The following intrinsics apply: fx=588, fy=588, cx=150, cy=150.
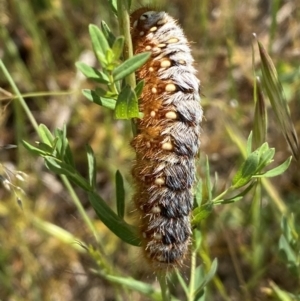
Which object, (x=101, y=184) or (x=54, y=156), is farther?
(x=101, y=184)

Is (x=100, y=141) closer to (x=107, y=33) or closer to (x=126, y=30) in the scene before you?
(x=107, y=33)

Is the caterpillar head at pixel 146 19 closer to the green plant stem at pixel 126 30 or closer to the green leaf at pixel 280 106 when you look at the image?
the green plant stem at pixel 126 30

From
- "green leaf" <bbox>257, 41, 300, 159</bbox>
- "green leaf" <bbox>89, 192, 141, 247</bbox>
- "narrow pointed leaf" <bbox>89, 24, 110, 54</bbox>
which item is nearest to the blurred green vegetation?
"green leaf" <bbox>257, 41, 300, 159</bbox>

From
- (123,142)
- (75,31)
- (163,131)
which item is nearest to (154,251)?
(163,131)

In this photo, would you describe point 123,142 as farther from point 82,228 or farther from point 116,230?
point 116,230

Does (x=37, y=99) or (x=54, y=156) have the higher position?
(x=54, y=156)

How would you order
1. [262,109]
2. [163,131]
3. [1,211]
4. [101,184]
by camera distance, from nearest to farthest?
[163,131] → [262,109] → [1,211] → [101,184]

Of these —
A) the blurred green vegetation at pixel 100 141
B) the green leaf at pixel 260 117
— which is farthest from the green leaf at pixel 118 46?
the blurred green vegetation at pixel 100 141

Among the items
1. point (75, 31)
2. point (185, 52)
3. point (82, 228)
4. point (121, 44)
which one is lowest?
point (82, 228)

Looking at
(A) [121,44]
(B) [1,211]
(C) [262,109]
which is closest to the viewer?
(A) [121,44]
